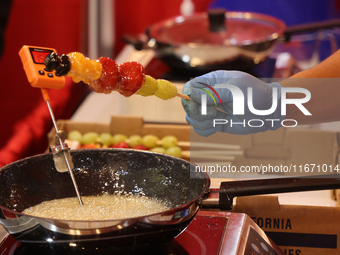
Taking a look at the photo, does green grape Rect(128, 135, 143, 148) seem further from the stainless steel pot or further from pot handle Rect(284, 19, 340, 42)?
pot handle Rect(284, 19, 340, 42)

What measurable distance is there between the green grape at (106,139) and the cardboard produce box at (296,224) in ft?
2.79

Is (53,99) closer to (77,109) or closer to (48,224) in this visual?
(77,109)

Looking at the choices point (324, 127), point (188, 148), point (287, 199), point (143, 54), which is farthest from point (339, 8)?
point (287, 199)

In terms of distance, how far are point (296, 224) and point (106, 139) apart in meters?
0.98

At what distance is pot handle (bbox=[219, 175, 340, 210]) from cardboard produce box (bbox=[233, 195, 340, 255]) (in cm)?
16

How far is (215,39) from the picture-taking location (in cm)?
220

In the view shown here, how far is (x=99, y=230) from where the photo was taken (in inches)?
27.6

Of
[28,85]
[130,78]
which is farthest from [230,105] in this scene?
[28,85]

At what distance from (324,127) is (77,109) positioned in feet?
3.99

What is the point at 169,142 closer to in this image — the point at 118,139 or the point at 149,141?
the point at 149,141

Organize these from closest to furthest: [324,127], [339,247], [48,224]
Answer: [48,224] → [339,247] → [324,127]

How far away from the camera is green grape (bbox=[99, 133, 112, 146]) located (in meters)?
1.79

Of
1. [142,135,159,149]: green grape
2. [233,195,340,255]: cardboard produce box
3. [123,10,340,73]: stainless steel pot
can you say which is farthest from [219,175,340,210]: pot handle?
[123,10,340,73]: stainless steel pot

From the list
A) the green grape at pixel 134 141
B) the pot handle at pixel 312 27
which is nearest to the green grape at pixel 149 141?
the green grape at pixel 134 141
